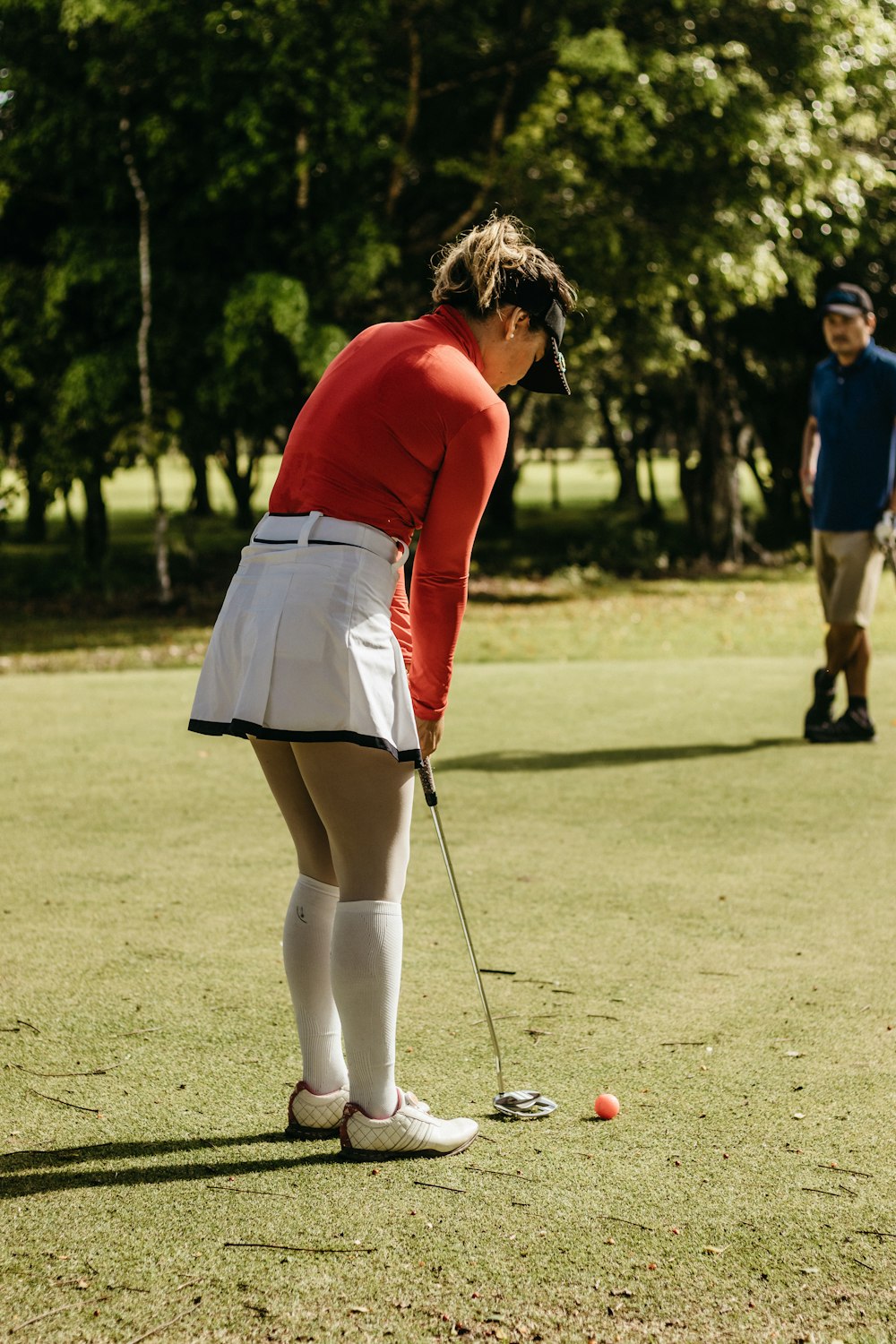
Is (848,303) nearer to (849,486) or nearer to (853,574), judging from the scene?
(849,486)

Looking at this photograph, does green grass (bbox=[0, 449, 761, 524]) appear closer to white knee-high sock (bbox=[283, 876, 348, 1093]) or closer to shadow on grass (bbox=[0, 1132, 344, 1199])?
white knee-high sock (bbox=[283, 876, 348, 1093])

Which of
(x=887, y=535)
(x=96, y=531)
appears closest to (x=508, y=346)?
(x=887, y=535)

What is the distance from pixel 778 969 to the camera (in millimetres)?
5008

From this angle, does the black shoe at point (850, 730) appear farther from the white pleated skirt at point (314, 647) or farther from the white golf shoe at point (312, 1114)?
the white pleated skirt at point (314, 647)

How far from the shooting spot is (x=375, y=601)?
3391 mm

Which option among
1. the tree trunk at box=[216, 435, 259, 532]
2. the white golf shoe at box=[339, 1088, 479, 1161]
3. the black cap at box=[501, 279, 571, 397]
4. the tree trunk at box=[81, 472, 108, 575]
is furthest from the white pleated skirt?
the tree trunk at box=[216, 435, 259, 532]

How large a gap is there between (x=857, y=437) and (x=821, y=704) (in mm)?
1760

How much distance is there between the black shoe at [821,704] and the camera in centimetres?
955

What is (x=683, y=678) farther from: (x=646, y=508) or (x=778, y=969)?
(x=646, y=508)

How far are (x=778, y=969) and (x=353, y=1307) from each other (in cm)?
257

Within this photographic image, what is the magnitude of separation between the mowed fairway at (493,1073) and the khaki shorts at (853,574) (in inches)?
53.6

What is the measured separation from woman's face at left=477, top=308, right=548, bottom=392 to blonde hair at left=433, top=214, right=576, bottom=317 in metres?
0.04

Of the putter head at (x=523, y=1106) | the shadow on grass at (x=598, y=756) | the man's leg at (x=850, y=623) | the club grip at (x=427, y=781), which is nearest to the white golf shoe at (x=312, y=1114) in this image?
the putter head at (x=523, y=1106)

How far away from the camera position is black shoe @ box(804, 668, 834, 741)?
9.55 metres
